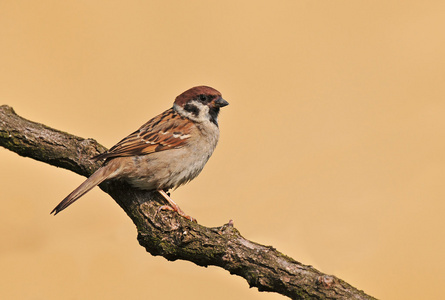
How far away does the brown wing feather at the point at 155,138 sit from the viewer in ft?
15.8

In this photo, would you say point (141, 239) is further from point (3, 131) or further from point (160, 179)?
point (3, 131)

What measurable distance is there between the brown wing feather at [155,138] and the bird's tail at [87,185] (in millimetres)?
116

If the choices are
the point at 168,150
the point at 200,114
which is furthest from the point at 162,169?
the point at 200,114

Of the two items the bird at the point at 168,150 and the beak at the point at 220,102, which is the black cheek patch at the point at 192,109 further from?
the beak at the point at 220,102

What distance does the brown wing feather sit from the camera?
4824 millimetres

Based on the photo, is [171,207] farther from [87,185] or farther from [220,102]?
[220,102]

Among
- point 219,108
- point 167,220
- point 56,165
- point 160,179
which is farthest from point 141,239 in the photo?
point 219,108

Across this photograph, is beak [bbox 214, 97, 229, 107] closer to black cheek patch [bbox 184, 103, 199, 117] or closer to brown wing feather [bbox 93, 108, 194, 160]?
black cheek patch [bbox 184, 103, 199, 117]

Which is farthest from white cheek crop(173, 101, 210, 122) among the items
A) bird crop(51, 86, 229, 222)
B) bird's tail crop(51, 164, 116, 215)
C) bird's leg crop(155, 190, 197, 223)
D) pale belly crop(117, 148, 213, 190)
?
bird's tail crop(51, 164, 116, 215)

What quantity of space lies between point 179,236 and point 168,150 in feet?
3.07

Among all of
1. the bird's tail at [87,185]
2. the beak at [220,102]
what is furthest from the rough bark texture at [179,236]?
the beak at [220,102]

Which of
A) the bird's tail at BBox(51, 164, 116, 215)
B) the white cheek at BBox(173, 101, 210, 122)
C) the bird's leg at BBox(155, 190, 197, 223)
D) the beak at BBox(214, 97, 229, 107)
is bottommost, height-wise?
the bird's tail at BBox(51, 164, 116, 215)

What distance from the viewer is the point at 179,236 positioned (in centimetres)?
439

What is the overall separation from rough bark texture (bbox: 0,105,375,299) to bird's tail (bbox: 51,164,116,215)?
30cm
